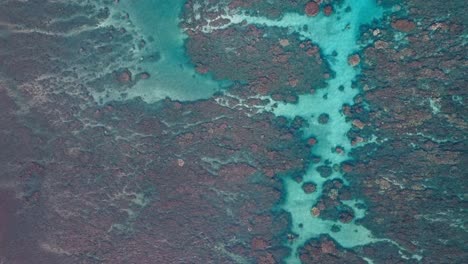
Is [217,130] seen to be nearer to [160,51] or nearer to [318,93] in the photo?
[160,51]

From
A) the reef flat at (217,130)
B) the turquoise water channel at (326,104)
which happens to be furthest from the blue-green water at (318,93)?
the reef flat at (217,130)

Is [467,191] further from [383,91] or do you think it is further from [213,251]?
[213,251]

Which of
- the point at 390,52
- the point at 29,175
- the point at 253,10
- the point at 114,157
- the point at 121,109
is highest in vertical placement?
the point at 253,10

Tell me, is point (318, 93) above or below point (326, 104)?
above

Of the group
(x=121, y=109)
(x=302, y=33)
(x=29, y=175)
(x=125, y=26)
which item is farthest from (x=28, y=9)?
(x=302, y=33)

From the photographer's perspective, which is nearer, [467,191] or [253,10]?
[467,191]

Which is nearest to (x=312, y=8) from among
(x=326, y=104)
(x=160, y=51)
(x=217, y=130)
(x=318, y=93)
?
Answer: (x=318, y=93)

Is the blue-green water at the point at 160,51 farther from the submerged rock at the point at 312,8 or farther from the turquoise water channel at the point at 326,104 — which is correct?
the submerged rock at the point at 312,8

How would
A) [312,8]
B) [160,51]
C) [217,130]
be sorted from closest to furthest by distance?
[312,8] < [217,130] < [160,51]

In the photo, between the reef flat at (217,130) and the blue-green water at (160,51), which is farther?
the blue-green water at (160,51)
